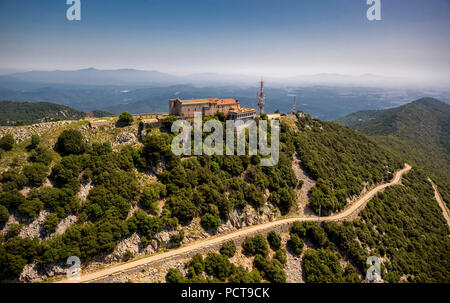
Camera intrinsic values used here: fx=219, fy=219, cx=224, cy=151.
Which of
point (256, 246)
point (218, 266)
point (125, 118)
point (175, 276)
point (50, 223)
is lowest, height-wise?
point (218, 266)

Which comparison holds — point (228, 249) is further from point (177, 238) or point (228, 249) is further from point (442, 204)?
point (442, 204)

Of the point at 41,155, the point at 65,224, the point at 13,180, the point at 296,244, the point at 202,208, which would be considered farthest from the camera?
the point at 296,244

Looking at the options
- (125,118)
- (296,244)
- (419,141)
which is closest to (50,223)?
(125,118)

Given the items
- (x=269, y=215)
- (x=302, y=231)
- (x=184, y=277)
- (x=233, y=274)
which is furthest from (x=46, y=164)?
(x=302, y=231)

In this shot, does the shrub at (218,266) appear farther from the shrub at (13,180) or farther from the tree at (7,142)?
the tree at (7,142)

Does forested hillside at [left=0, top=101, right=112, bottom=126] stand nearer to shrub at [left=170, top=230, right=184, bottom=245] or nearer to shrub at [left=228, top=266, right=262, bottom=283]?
shrub at [left=170, top=230, right=184, bottom=245]

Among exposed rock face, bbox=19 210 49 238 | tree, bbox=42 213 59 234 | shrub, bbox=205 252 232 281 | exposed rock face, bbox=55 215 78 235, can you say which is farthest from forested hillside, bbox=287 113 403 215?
exposed rock face, bbox=19 210 49 238

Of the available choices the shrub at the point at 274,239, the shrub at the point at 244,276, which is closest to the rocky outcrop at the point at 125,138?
the shrub at the point at 244,276
